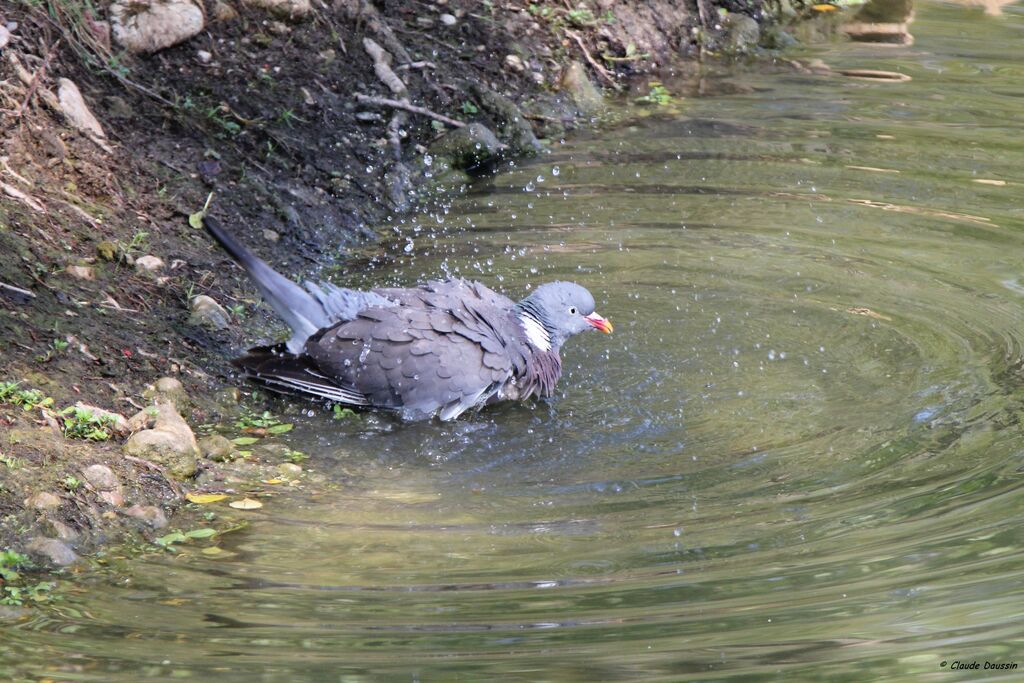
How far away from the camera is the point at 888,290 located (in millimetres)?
6258

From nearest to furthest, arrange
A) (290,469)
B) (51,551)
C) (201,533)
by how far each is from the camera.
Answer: (51,551)
(201,533)
(290,469)

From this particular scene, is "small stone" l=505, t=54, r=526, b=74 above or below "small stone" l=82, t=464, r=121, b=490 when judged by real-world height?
above

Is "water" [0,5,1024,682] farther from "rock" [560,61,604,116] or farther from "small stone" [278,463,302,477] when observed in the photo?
"rock" [560,61,604,116]

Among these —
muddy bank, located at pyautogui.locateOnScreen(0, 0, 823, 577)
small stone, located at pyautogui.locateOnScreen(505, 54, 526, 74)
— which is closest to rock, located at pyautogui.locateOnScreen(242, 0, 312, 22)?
muddy bank, located at pyautogui.locateOnScreen(0, 0, 823, 577)

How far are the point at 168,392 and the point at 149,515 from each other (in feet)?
3.07

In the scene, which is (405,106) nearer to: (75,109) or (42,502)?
(75,109)

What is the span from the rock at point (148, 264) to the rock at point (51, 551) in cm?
214

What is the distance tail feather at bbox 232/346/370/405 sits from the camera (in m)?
5.29

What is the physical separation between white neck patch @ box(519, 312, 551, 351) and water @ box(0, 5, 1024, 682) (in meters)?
0.25

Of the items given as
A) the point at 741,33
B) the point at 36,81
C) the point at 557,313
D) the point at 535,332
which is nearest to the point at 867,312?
the point at 557,313

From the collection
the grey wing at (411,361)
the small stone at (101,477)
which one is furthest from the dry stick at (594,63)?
the small stone at (101,477)

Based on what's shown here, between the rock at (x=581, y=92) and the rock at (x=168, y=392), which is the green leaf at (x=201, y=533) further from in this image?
the rock at (x=581, y=92)

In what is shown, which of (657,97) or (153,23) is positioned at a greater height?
(153,23)

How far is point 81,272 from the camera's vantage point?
5.70 meters
